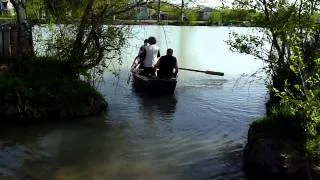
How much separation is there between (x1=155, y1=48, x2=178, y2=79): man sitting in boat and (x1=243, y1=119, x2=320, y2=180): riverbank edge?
7.64 metres

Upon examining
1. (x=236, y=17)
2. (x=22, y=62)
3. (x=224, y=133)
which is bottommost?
(x=224, y=133)

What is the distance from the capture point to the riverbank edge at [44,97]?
12.1 meters

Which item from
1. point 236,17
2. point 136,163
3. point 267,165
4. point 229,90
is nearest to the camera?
point 267,165

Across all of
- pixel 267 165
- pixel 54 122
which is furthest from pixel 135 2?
pixel 267 165

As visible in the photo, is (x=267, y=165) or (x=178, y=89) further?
(x=178, y=89)

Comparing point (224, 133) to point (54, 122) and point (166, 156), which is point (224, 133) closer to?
point (166, 156)

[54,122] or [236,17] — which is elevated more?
[236,17]

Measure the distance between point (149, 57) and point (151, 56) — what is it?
73mm

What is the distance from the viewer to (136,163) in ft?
31.0

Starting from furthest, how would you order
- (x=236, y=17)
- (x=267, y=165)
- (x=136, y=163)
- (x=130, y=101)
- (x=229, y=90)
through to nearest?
(x=229, y=90), (x=130, y=101), (x=236, y=17), (x=136, y=163), (x=267, y=165)

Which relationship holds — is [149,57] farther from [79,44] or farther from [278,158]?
[278,158]

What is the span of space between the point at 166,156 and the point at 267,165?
2.09 m

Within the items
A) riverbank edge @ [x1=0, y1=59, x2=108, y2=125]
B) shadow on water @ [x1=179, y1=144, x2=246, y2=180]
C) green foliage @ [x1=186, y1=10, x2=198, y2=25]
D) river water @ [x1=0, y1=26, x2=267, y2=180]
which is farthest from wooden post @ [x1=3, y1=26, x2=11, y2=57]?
shadow on water @ [x1=179, y1=144, x2=246, y2=180]

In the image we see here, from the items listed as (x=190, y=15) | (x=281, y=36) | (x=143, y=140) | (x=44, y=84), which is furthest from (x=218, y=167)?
(x=190, y=15)
